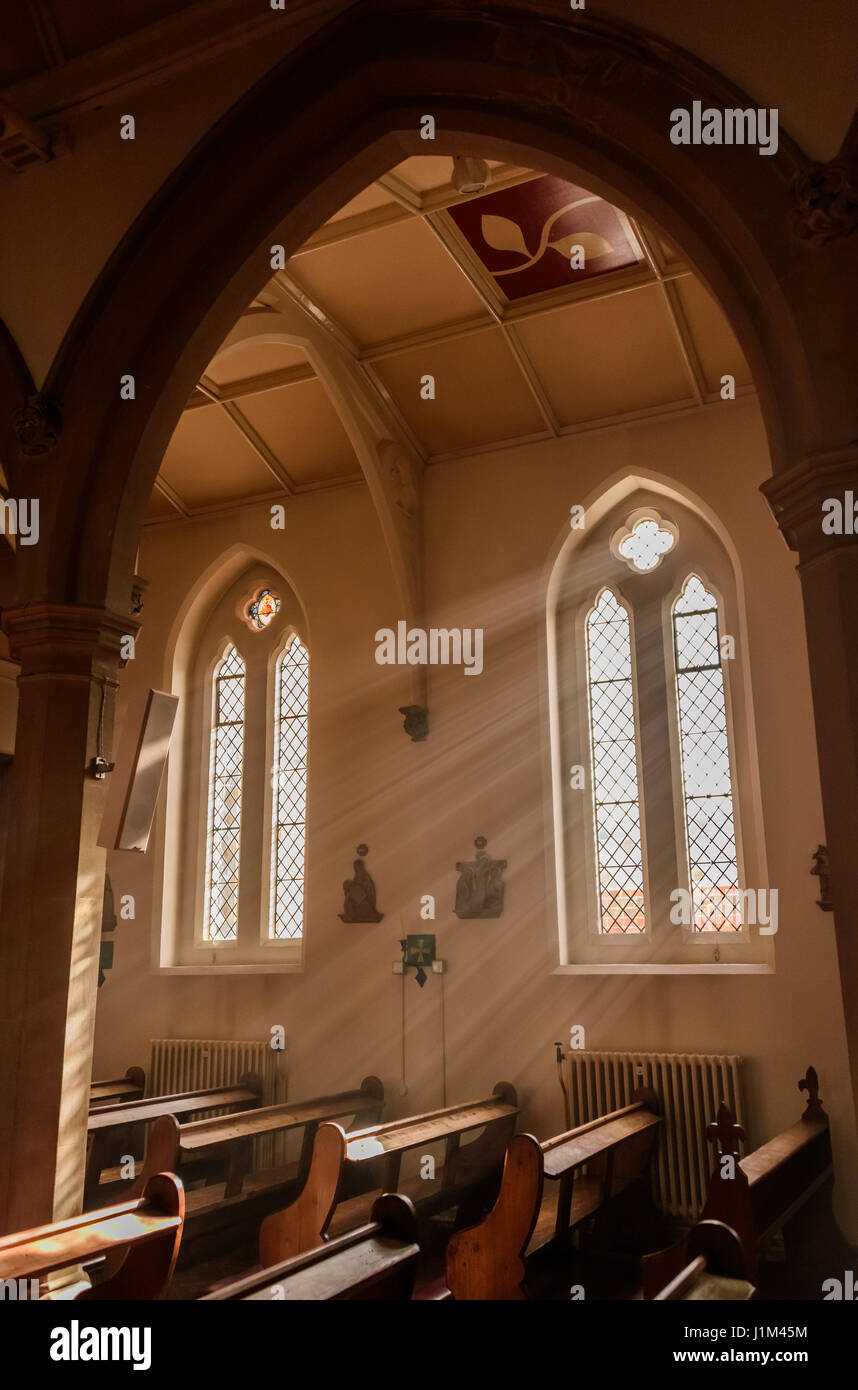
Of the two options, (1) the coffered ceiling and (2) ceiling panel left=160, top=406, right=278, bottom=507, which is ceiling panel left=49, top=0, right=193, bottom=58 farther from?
(2) ceiling panel left=160, top=406, right=278, bottom=507

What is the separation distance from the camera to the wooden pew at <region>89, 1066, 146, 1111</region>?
793 centimetres

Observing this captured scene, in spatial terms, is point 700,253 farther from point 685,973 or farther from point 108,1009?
point 108,1009

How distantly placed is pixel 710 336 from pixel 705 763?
2885 millimetres

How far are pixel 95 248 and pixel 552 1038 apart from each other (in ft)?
17.9

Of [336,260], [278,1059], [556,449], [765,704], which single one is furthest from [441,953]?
[336,260]

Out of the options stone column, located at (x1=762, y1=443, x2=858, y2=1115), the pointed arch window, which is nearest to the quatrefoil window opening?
the pointed arch window

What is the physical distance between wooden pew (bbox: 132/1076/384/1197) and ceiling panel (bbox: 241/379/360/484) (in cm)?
477

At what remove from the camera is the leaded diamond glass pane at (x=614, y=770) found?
24.7 ft

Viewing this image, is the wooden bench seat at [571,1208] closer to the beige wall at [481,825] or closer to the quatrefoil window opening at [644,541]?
the beige wall at [481,825]

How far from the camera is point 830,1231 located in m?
5.63

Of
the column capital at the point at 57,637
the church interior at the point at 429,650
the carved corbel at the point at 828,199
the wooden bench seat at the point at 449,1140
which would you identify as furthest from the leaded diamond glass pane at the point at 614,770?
the carved corbel at the point at 828,199

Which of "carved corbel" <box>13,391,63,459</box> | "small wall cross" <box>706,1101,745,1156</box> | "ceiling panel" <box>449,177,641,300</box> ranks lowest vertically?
"small wall cross" <box>706,1101,745,1156</box>

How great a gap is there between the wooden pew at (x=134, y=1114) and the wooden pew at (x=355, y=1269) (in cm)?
320

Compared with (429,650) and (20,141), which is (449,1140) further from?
(20,141)
